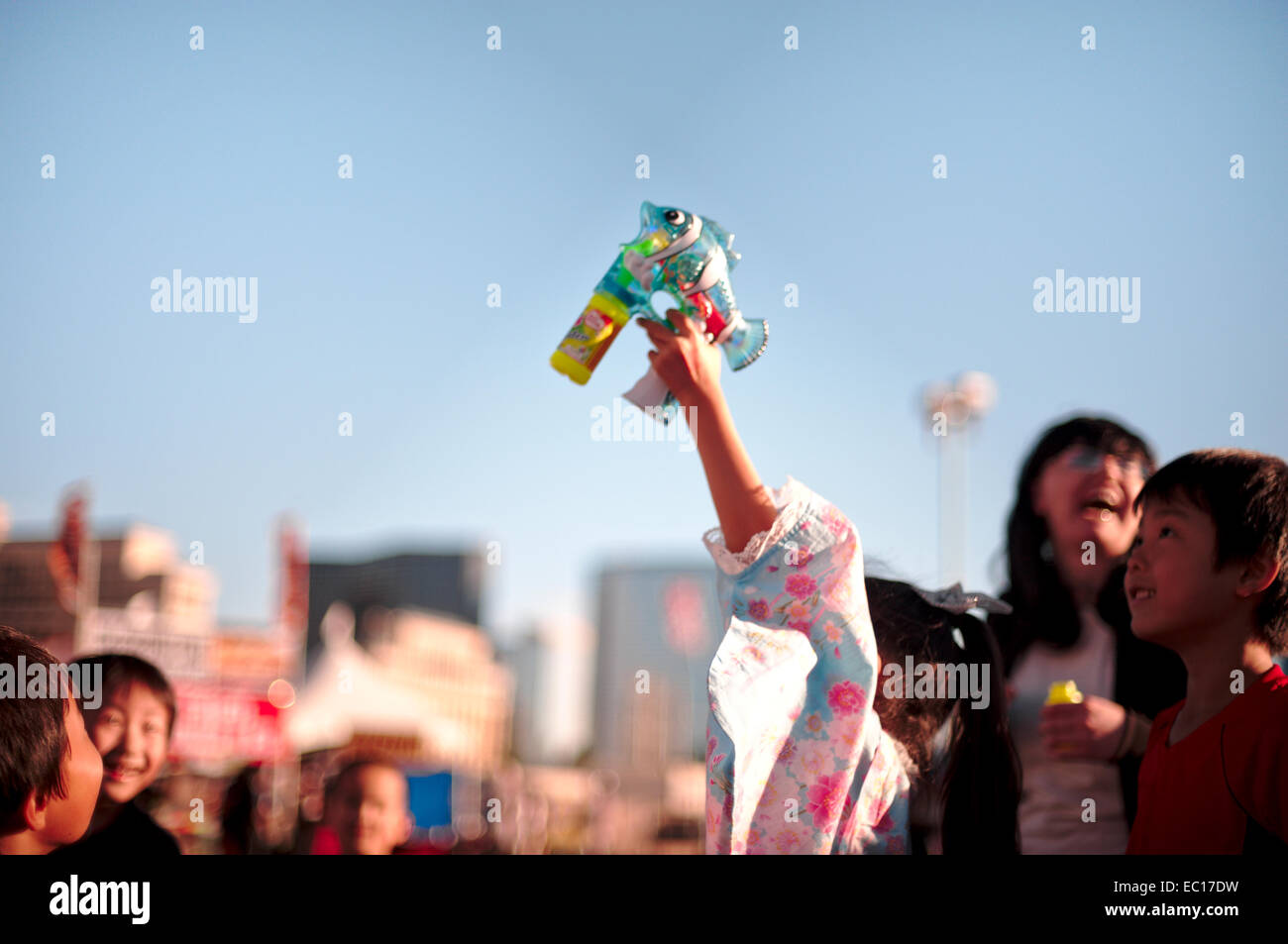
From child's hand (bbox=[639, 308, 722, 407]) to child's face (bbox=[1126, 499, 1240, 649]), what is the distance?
33.7 inches

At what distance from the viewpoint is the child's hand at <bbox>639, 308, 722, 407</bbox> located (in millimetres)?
2055

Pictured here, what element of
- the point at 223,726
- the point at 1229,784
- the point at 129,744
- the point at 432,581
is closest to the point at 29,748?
the point at 129,744

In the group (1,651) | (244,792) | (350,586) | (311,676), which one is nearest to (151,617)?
(311,676)

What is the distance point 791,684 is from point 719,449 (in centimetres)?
43

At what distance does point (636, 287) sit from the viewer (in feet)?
7.97

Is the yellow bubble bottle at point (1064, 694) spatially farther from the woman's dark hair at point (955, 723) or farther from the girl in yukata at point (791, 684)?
the girl in yukata at point (791, 684)

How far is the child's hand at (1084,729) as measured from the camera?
2.38 metres

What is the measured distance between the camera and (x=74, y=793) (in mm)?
1964

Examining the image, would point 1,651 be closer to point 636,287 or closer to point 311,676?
point 636,287

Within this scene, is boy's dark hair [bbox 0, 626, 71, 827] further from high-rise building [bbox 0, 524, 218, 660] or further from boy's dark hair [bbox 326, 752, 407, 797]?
high-rise building [bbox 0, 524, 218, 660]

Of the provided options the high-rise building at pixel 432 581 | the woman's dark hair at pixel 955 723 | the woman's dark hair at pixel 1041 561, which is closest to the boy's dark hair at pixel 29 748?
the woman's dark hair at pixel 955 723

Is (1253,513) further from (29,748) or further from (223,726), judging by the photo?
(223,726)
